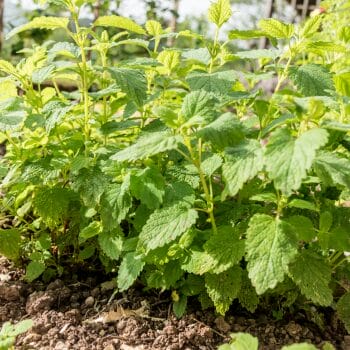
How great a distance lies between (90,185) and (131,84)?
33 centimetres

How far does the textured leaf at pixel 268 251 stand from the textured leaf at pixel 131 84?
18.7 inches

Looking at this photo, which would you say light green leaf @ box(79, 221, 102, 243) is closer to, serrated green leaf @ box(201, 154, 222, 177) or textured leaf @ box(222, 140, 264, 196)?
serrated green leaf @ box(201, 154, 222, 177)

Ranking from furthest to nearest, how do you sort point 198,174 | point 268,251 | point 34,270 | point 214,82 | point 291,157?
point 34,270 → point 198,174 → point 214,82 → point 268,251 → point 291,157

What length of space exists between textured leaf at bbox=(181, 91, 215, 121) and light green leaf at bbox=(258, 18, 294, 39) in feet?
0.99

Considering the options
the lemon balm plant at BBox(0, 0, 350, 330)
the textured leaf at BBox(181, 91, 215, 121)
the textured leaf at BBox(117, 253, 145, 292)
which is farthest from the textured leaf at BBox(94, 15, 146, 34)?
the textured leaf at BBox(117, 253, 145, 292)

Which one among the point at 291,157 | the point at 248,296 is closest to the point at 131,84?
the point at 291,157

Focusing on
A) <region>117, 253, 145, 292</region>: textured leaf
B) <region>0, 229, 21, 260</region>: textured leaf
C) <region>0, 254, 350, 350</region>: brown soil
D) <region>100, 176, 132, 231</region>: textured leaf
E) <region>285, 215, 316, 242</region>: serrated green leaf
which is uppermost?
<region>285, 215, 316, 242</region>: serrated green leaf

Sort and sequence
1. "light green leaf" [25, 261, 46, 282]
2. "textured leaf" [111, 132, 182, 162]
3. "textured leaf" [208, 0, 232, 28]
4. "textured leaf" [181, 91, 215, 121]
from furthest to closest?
"light green leaf" [25, 261, 46, 282] → "textured leaf" [208, 0, 232, 28] → "textured leaf" [181, 91, 215, 121] → "textured leaf" [111, 132, 182, 162]

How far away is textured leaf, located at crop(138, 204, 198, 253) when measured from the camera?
1.25m

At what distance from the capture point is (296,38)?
56.3 inches

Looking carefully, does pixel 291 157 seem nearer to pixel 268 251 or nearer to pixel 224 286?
pixel 268 251

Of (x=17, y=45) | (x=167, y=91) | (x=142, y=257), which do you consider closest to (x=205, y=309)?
(x=142, y=257)

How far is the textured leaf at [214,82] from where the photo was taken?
52.9 inches

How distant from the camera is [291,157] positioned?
105 centimetres
